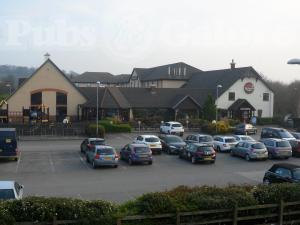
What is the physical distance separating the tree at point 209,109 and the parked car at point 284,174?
120ft

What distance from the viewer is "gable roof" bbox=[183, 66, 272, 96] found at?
6512 cm

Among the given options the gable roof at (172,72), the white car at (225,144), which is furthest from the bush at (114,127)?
the gable roof at (172,72)

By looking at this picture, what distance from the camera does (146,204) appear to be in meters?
13.0

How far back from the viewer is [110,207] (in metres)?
12.6

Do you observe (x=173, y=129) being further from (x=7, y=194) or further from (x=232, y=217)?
(x=232, y=217)

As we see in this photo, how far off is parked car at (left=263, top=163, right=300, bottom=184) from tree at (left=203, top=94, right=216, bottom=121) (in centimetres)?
3645

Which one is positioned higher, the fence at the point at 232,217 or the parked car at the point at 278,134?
the parked car at the point at 278,134

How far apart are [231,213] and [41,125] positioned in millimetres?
36566

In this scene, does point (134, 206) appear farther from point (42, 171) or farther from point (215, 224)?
point (42, 171)

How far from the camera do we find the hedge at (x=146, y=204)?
12.0 m

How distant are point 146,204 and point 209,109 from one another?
46.4 metres

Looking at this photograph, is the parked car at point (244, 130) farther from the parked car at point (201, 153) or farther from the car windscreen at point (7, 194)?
the car windscreen at point (7, 194)

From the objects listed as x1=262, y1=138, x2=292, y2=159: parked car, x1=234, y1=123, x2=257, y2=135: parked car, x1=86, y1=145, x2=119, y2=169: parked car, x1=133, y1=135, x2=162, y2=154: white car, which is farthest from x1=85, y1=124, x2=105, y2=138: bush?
x1=262, y1=138, x2=292, y2=159: parked car

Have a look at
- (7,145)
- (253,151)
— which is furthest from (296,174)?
(7,145)
